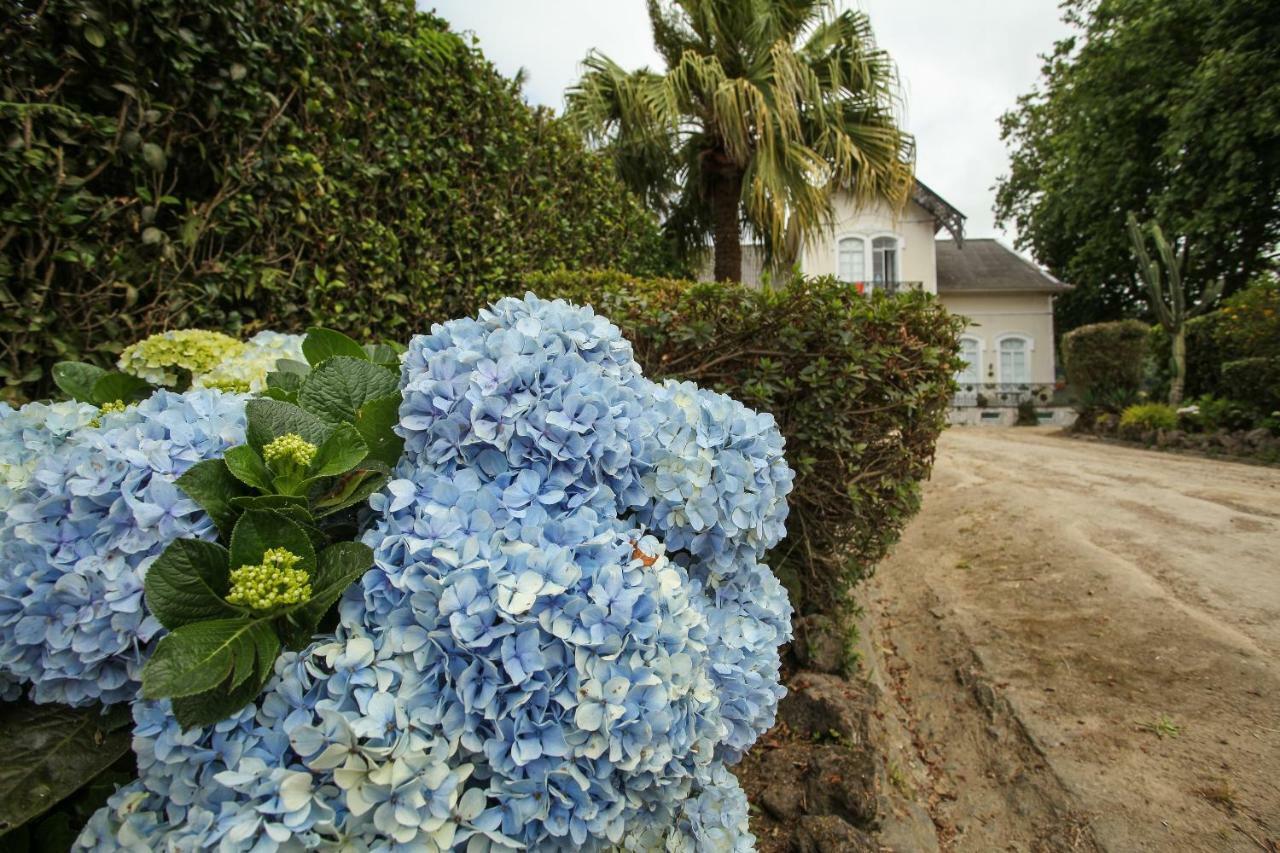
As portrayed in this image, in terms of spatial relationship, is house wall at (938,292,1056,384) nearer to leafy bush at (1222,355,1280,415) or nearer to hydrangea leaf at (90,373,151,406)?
leafy bush at (1222,355,1280,415)

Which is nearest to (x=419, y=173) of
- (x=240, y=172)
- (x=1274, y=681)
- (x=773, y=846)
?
(x=240, y=172)

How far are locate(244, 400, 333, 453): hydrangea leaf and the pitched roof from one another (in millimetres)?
21559

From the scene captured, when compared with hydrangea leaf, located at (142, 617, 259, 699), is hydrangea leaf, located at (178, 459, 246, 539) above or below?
above

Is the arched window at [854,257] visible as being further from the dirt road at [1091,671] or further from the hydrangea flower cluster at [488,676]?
the hydrangea flower cluster at [488,676]

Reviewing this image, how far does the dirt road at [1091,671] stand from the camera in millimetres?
2012

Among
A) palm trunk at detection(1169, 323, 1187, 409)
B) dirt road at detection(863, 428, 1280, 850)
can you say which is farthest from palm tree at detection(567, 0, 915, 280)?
palm trunk at detection(1169, 323, 1187, 409)

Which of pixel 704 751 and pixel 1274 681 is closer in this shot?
pixel 704 751

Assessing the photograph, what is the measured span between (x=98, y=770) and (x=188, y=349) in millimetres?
1324

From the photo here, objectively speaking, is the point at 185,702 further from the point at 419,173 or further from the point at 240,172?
the point at 419,173

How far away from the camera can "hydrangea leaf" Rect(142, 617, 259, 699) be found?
0.78m

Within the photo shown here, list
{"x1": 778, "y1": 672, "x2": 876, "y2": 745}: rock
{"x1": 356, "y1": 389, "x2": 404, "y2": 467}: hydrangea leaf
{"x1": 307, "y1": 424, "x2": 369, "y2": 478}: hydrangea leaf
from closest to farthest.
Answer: {"x1": 307, "y1": 424, "x2": 369, "y2": 478}: hydrangea leaf, {"x1": 356, "y1": 389, "x2": 404, "y2": 467}: hydrangea leaf, {"x1": 778, "y1": 672, "x2": 876, "y2": 745}: rock

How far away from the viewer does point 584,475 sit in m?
1.15

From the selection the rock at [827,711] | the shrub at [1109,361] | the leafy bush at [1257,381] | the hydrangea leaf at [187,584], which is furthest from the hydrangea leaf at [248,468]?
the shrub at [1109,361]

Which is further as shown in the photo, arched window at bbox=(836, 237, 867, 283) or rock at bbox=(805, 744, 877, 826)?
arched window at bbox=(836, 237, 867, 283)
